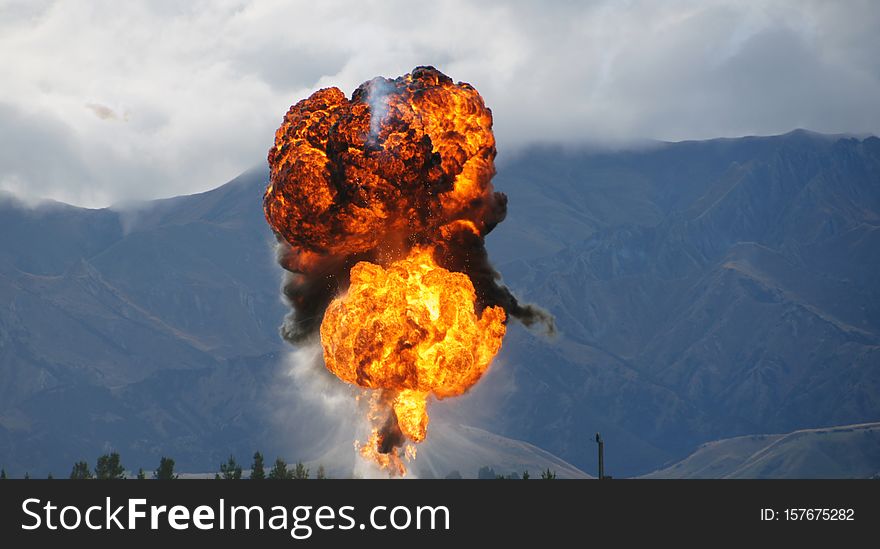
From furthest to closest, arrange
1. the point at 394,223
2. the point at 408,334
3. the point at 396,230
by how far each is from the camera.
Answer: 1. the point at 396,230
2. the point at 394,223
3. the point at 408,334

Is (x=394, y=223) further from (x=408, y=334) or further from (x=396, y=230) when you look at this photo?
(x=408, y=334)

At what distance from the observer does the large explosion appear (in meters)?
109

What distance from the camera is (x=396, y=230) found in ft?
366

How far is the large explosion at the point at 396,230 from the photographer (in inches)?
4299

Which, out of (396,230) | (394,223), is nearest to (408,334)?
(396,230)

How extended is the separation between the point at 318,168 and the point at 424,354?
50.5 ft

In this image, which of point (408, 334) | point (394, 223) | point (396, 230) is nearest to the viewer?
point (408, 334)
